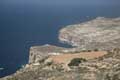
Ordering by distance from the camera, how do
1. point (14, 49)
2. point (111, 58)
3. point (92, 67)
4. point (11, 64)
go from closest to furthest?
point (92, 67) < point (111, 58) < point (11, 64) < point (14, 49)

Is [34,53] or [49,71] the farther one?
[34,53]

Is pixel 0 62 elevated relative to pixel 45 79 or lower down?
elevated

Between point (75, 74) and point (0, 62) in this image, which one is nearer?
point (75, 74)

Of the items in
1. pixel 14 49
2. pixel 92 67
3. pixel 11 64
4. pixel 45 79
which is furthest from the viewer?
pixel 14 49

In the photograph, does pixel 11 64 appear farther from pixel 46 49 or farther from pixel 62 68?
pixel 62 68

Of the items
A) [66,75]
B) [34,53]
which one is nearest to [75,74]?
[66,75]

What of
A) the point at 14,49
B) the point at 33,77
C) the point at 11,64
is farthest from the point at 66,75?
the point at 14,49

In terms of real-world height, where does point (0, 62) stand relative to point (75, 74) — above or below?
above

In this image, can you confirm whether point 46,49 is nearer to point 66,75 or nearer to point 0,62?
point 0,62

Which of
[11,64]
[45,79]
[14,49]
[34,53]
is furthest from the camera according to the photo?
[14,49]
